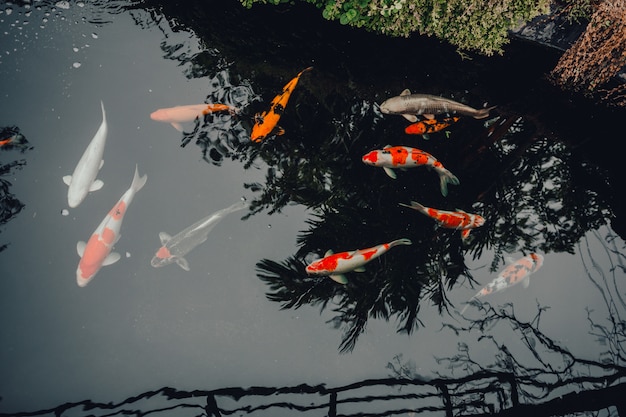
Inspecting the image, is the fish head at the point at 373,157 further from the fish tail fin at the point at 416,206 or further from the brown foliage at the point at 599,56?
the brown foliage at the point at 599,56

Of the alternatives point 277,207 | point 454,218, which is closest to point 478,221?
point 454,218

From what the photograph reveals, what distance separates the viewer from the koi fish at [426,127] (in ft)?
14.5

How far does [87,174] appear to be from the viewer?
381 centimetres

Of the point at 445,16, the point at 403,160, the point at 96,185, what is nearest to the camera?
the point at 96,185

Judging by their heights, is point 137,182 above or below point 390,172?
below

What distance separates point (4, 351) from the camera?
3.50 metres

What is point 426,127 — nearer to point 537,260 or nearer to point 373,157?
point 373,157

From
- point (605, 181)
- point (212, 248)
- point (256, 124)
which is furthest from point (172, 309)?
point (605, 181)

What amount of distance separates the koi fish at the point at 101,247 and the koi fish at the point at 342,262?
5.65ft

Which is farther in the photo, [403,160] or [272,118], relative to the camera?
[272,118]

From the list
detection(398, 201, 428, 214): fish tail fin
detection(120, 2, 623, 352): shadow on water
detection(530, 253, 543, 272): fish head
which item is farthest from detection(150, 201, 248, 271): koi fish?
detection(530, 253, 543, 272): fish head

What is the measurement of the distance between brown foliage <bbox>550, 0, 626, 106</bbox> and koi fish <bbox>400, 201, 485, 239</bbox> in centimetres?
216

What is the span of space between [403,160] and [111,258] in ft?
9.28

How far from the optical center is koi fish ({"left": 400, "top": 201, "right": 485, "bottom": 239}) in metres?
4.07
